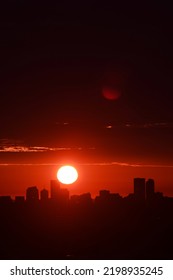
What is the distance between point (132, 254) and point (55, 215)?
30.7 m

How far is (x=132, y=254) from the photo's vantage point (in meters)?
65.9

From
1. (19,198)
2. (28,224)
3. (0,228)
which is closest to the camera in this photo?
(0,228)

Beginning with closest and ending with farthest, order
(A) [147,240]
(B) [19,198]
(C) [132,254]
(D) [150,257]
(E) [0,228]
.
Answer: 1. (D) [150,257]
2. (C) [132,254]
3. (A) [147,240]
4. (E) [0,228]
5. (B) [19,198]

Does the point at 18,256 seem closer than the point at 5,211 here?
Yes

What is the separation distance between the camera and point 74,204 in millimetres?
105188

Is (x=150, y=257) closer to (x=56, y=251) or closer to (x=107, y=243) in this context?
(x=56, y=251)
